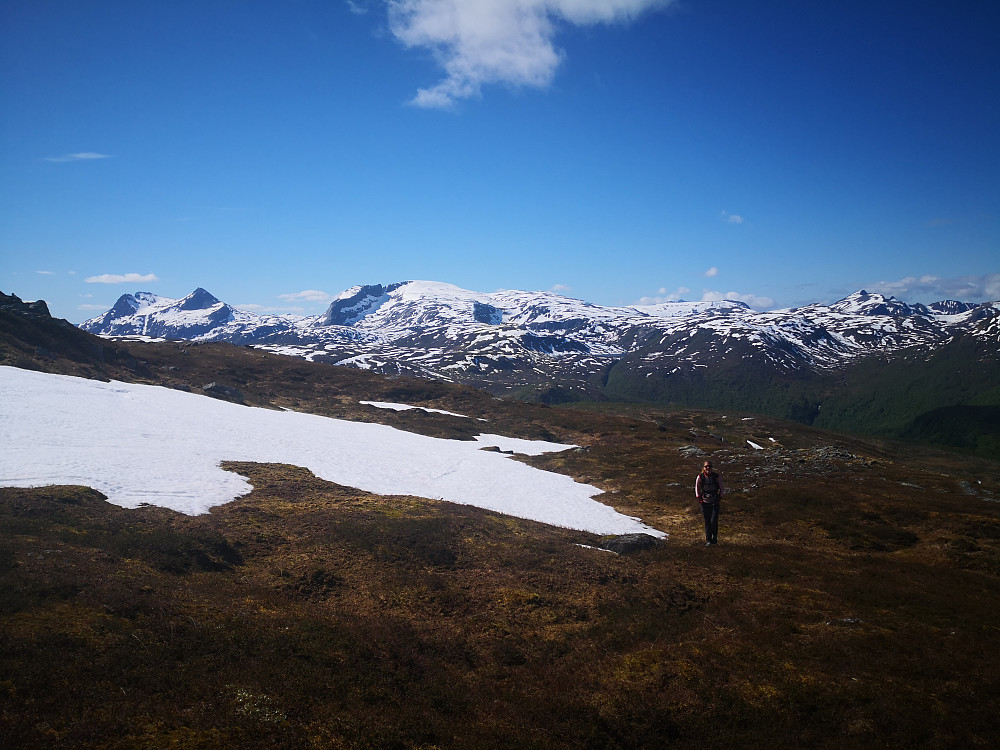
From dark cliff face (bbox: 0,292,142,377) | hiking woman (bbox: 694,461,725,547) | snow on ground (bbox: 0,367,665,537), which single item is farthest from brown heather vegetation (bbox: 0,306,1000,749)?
dark cliff face (bbox: 0,292,142,377)

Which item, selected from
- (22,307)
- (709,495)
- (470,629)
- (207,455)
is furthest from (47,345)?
(709,495)

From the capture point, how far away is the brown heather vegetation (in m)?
10.6

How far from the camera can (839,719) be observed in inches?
458

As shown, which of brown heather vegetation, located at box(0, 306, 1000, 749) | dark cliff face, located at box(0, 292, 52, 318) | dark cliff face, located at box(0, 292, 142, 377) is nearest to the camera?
brown heather vegetation, located at box(0, 306, 1000, 749)

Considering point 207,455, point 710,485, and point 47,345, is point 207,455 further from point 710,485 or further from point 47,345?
point 47,345

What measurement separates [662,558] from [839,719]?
1226 cm

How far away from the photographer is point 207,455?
3612 centimetres

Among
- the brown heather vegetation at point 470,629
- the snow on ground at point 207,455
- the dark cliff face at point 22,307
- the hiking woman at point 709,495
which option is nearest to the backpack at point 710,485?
the hiking woman at point 709,495

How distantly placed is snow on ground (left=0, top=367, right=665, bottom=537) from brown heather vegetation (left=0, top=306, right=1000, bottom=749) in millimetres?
3032

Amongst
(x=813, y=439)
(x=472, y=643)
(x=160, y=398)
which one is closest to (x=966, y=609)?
(x=472, y=643)

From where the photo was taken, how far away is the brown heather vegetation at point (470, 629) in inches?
416

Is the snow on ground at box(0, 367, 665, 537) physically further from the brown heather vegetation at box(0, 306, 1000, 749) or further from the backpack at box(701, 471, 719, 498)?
the backpack at box(701, 471, 719, 498)

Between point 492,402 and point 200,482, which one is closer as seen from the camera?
point 200,482

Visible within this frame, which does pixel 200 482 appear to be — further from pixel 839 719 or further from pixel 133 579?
pixel 839 719
